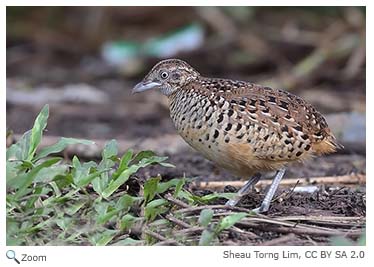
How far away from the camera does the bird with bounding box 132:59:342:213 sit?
5.09 m

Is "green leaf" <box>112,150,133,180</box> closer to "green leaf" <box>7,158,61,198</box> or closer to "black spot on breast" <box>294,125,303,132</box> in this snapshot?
"green leaf" <box>7,158,61,198</box>

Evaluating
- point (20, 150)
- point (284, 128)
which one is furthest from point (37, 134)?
point (284, 128)

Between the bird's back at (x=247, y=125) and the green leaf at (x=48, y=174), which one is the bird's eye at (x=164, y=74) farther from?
the green leaf at (x=48, y=174)

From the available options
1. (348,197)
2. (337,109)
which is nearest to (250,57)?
(337,109)

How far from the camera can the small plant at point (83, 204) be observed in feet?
15.0

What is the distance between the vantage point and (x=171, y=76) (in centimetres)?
564

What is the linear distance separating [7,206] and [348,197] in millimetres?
2183

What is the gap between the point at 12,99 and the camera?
993cm

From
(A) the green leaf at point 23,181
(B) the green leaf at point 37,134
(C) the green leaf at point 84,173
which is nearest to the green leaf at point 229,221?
(C) the green leaf at point 84,173

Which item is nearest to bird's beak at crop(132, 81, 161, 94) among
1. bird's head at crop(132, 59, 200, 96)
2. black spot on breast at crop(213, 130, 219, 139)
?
bird's head at crop(132, 59, 200, 96)

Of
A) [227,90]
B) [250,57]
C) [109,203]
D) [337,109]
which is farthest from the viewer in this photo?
[250,57]
